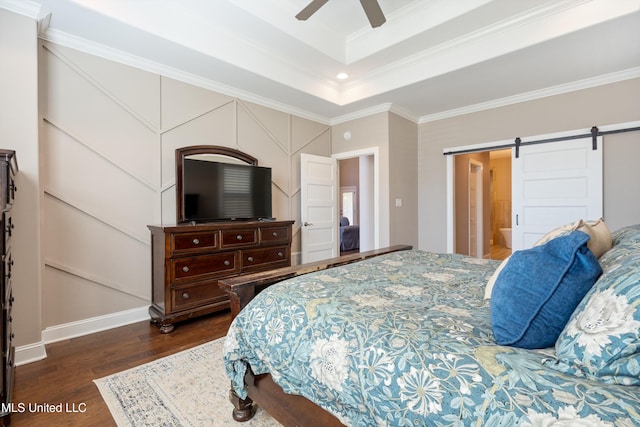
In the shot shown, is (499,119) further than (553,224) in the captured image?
Yes

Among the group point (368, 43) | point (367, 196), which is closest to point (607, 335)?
point (368, 43)

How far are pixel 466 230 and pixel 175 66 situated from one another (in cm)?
529

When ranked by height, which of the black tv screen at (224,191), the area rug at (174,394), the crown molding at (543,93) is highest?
the crown molding at (543,93)

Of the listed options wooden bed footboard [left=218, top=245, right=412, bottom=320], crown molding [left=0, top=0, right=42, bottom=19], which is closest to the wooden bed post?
wooden bed footboard [left=218, top=245, right=412, bottom=320]

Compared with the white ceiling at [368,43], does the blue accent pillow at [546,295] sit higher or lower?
lower

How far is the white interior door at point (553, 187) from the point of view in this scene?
351 centimetres

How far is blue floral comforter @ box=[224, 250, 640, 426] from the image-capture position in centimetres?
69

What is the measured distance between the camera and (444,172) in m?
4.69

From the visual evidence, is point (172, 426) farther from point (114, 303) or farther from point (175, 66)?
point (175, 66)

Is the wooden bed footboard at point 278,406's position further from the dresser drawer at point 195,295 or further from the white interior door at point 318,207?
the white interior door at point 318,207

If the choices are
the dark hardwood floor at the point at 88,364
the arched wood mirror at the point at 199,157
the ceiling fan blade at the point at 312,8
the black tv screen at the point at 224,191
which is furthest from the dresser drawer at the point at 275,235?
the ceiling fan blade at the point at 312,8

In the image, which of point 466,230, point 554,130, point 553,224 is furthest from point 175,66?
point 466,230

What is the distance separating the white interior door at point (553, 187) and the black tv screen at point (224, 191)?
11.2ft

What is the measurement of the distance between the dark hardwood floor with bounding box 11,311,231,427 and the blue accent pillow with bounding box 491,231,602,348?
199cm
